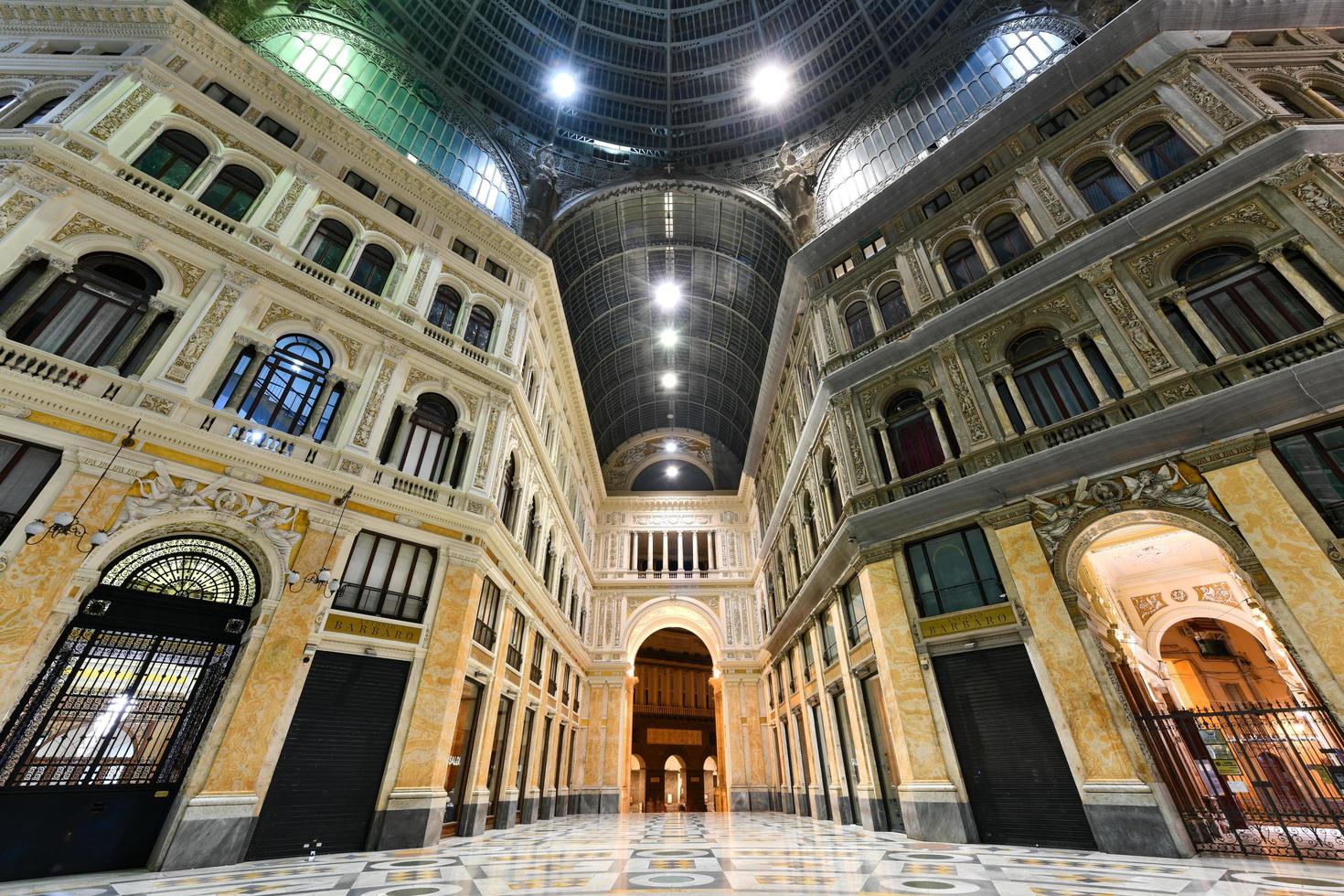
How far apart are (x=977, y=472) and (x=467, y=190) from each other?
19852 millimetres

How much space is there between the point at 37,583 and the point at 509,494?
10058mm

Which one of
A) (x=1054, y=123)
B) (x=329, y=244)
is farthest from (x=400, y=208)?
(x=1054, y=123)

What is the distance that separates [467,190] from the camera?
20.2m

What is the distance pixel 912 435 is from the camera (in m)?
13.6

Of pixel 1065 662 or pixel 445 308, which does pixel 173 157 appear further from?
pixel 1065 662

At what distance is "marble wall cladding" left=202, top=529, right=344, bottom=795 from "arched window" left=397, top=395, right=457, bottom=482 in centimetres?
300

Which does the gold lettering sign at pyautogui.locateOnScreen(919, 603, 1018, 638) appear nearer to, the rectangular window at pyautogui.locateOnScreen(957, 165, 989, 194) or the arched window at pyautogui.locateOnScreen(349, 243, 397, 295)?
the rectangular window at pyautogui.locateOnScreen(957, 165, 989, 194)

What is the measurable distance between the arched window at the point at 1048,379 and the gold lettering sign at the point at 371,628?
48.1 ft

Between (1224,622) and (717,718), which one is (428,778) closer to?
(717,718)

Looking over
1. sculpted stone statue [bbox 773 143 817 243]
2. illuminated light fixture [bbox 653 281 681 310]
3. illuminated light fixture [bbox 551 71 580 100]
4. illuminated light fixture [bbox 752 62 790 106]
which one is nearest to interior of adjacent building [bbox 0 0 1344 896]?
sculpted stone statue [bbox 773 143 817 243]

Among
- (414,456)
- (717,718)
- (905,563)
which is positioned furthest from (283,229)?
(717,718)

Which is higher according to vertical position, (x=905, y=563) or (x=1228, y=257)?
(x=1228, y=257)

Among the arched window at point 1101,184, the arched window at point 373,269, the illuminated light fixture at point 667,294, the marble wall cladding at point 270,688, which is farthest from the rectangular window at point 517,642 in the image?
the arched window at point 1101,184

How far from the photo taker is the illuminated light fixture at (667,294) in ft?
91.9
